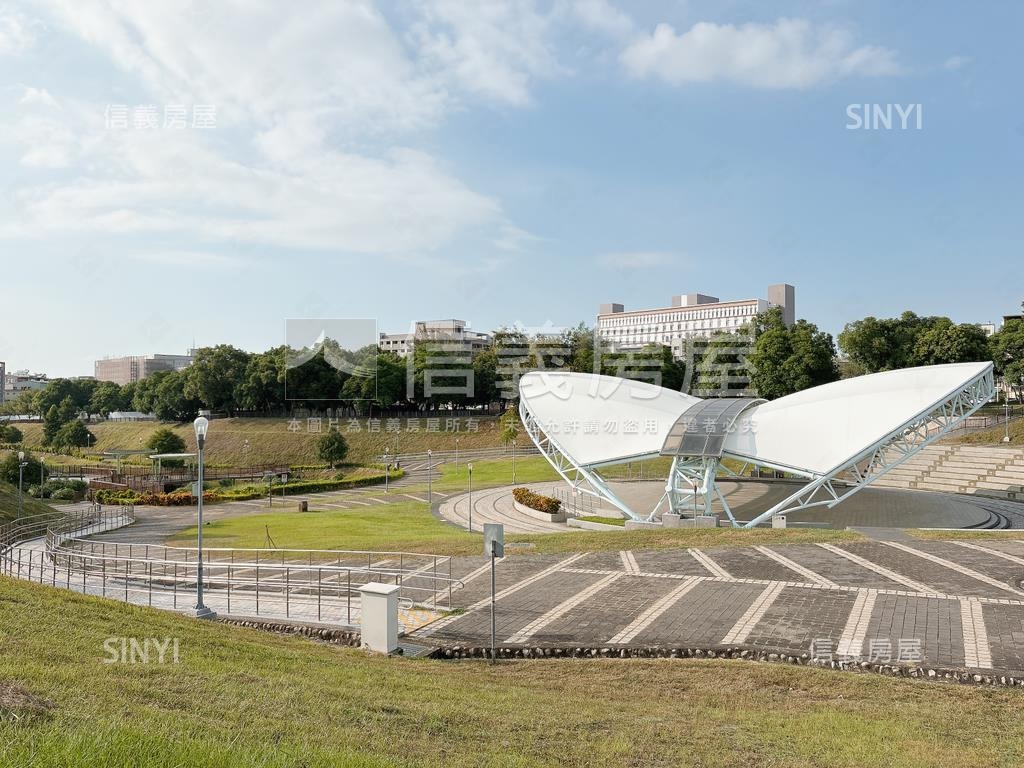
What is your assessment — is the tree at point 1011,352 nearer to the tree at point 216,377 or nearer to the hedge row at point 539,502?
the hedge row at point 539,502

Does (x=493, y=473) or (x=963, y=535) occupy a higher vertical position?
(x=963, y=535)

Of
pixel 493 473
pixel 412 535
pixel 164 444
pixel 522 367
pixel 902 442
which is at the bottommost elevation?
pixel 493 473

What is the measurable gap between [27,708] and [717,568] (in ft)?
52.9

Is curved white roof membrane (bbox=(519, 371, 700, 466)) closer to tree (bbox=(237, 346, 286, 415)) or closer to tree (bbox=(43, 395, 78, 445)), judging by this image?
tree (bbox=(237, 346, 286, 415))

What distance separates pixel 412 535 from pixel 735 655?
66.5 ft

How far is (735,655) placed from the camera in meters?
12.1

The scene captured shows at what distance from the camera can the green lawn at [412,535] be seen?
22328 mm

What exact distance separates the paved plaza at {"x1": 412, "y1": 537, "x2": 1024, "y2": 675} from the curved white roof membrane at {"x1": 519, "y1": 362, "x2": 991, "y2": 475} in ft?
27.7

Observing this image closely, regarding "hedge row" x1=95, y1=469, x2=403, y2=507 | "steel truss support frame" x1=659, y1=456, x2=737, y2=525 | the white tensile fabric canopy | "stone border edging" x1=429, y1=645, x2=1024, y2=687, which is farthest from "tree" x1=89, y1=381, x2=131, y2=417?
"stone border edging" x1=429, y1=645, x2=1024, y2=687

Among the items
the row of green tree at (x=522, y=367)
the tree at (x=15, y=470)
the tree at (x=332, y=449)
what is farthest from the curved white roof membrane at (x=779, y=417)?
the tree at (x=15, y=470)

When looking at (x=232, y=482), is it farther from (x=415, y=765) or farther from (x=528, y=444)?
(x=415, y=765)

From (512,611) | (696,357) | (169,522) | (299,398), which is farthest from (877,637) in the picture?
(299,398)

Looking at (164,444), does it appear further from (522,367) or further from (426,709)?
(426,709)

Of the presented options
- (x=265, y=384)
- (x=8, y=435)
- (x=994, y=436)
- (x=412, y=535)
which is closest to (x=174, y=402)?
(x=265, y=384)
